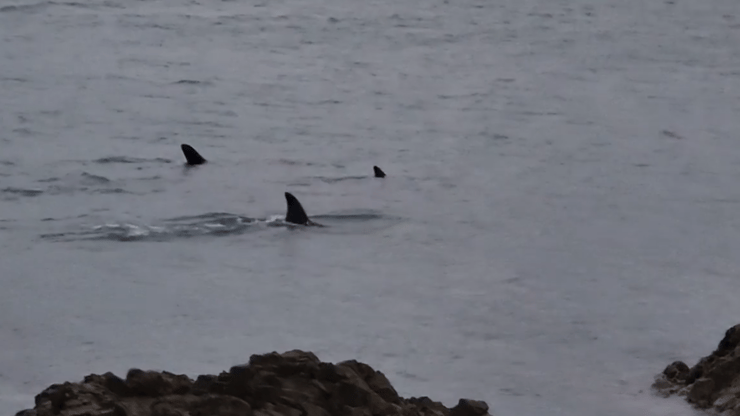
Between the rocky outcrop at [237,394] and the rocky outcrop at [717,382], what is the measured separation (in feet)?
5.63

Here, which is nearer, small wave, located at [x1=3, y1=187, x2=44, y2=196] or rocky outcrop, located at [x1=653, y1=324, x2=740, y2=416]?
rocky outcrop, located at [x1=653, y1=324, x2=740, y2=416]

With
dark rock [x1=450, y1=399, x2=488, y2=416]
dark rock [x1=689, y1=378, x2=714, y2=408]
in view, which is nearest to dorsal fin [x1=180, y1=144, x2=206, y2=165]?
dark rock [x1=689, y1=378, x2=714, y2=408]

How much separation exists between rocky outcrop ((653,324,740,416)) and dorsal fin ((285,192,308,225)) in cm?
439

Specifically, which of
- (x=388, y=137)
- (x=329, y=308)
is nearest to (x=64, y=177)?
(x=388, y=137)

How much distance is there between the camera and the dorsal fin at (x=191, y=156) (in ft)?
39.1

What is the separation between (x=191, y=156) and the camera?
39.4ft

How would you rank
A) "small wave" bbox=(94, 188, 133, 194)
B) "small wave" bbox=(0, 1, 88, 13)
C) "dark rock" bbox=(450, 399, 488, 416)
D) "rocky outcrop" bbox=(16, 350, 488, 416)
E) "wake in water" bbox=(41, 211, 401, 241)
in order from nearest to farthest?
"rocky outcrop" bbox=(16, 350, 488, 416) → "dark rock" bbox=(450, 399, 488, 416) → "wake in water" bbox=(41, 211, 401, 241) → "small wave" bbox=(94, 188, 133, 194) → "small wave" bbox=(0, 1, 88, 13)

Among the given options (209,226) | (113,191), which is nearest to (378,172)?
(209,226)

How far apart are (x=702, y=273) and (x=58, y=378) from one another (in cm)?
459

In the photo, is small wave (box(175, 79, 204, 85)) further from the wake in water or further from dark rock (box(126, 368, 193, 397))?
dark rock (box(126, 368, 193, 397))

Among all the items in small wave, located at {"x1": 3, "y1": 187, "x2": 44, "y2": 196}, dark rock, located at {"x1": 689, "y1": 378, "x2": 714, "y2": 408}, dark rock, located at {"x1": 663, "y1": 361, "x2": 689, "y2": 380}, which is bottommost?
small wave, located at {"x1": 3, "y1": 187, "x2": 44, "y2": 196}

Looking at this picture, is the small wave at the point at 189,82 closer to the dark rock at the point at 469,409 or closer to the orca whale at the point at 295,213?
the orca whale at the point at 295,213

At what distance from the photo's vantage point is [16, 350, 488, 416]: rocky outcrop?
4.11 m

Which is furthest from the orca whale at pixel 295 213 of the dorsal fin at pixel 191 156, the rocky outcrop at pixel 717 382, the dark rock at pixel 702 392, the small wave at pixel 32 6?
the small wave at pixel 32 6
